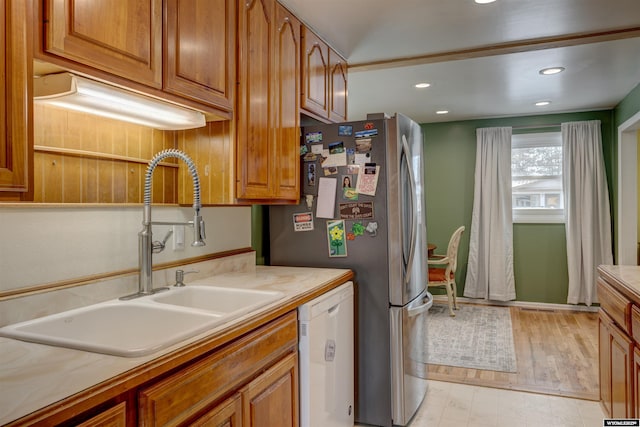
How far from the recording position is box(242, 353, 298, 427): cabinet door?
1535mm

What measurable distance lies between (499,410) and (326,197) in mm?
1683

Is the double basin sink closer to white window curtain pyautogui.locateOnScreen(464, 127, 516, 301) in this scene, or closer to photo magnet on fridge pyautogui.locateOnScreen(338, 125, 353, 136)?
photo magnet on fridge pyautogui.locateOnScreen(338, 125, 353, 136)

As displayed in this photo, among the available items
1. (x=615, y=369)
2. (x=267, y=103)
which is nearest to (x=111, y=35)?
(x=267, y=103)

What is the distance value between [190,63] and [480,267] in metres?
4.79

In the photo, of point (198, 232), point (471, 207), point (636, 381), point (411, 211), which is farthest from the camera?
point (471, 207)

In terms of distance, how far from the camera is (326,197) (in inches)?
105

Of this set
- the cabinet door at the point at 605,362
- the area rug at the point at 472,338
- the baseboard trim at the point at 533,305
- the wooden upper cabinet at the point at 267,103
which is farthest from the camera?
the baseboard trim at the point at 533,305

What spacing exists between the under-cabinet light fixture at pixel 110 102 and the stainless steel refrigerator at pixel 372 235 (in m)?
0.95

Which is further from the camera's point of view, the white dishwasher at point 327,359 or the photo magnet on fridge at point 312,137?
the photo magnet on fridge at point 312,137

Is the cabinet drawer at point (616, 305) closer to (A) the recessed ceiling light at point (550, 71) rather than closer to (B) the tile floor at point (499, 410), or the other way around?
(B) the tile floor at point (499, 410)

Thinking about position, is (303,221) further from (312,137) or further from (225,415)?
(225,415)

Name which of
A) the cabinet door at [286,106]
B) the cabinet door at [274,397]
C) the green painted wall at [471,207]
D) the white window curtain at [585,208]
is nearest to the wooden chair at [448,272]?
the green painted wall at [471,207]

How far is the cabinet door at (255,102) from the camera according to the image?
2018 millimetres

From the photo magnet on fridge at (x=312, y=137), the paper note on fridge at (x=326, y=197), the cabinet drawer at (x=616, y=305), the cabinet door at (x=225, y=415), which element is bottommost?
the cabinet door at (x=225, y=415)
